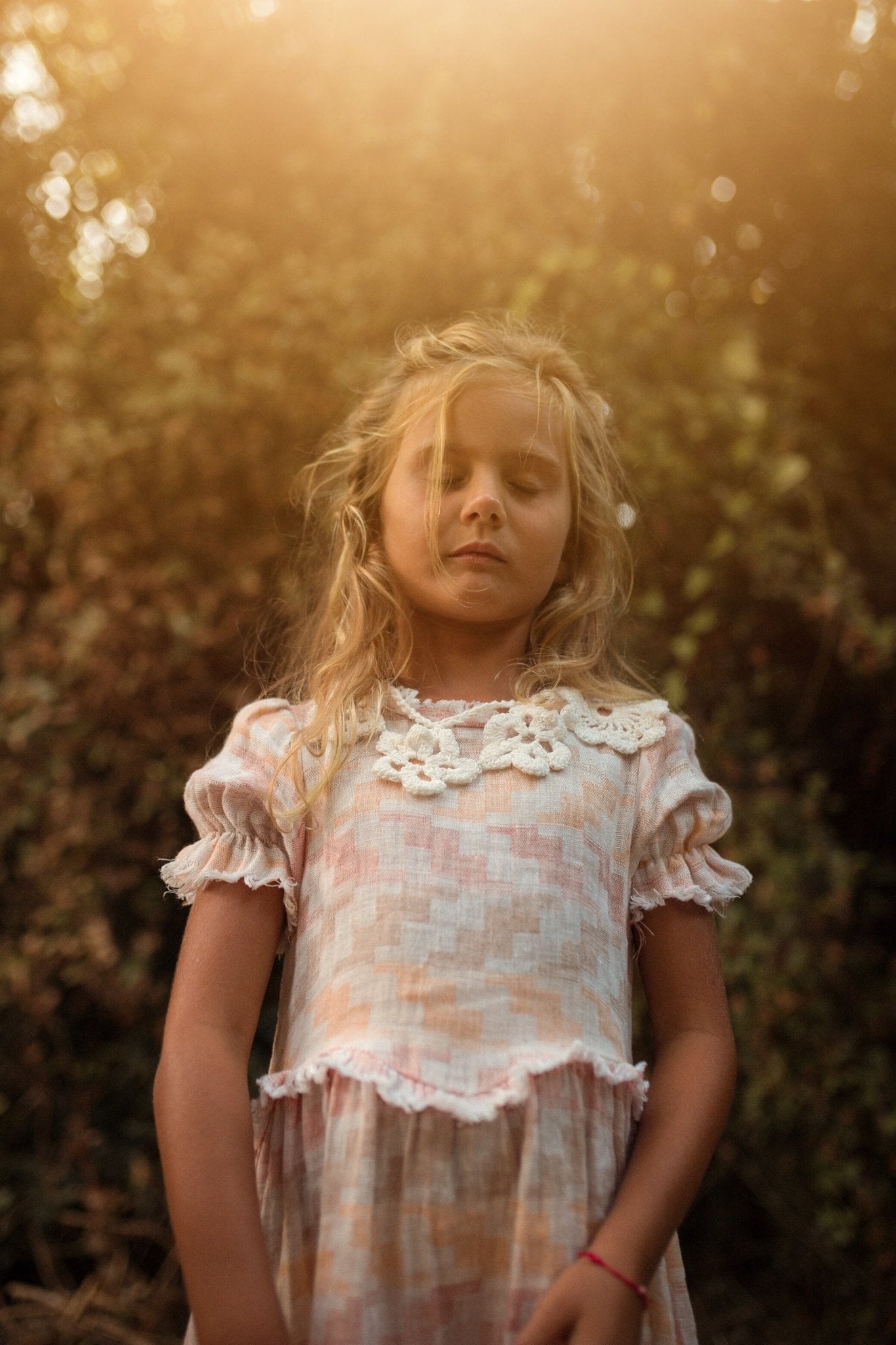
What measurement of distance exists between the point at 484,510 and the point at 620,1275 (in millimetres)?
938

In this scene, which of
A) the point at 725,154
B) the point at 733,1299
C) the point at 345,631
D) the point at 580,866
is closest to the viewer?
the point at 580,866

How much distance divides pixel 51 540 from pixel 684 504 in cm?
185

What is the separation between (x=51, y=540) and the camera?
330cm

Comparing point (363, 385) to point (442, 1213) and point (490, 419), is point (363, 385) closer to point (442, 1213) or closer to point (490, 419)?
point (490, 419)

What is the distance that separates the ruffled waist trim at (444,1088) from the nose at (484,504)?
69 cm

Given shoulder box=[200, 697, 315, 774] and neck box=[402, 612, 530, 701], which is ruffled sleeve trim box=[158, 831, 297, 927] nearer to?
shoulder box=[200, 697, 315, 774]

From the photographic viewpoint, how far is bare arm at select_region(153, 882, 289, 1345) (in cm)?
122

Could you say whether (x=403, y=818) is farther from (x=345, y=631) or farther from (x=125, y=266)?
(x=125, y=266)

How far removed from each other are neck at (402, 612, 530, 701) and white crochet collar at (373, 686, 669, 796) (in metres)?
0.04

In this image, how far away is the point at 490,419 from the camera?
1601 millimetres

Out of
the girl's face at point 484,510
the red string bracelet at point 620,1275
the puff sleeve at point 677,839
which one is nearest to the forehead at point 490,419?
the girl's face at point 484,510

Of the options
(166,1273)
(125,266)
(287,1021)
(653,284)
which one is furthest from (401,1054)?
(125,266)

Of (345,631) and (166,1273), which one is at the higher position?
(345,631)

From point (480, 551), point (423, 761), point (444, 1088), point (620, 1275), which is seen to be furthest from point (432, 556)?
point (620, 1275)
